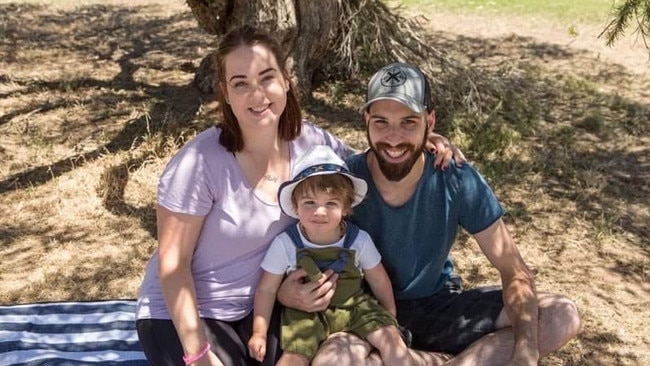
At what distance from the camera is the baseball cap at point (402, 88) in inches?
103

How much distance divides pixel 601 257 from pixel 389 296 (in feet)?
6.90

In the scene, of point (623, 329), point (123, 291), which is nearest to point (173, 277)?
point (123, 291)

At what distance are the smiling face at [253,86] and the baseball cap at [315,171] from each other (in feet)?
0.62

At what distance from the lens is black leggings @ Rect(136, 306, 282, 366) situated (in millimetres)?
2607

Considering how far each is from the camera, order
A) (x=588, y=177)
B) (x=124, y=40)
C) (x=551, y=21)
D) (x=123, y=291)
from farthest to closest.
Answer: (x=551, y=21) < (x=124, y=40) < (x=588, y=177) < (x=123, y=291)

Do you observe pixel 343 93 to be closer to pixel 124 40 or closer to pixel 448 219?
pixel 124 40

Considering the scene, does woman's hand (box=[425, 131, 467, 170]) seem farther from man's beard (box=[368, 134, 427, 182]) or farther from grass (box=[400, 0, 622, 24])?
grass (box=[400, 0, 622, 24])

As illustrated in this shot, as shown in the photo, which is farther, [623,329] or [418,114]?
[623,329]

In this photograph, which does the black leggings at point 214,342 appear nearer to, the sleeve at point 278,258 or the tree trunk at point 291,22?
the sleeve at point 278,258

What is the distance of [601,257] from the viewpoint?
4332 mm

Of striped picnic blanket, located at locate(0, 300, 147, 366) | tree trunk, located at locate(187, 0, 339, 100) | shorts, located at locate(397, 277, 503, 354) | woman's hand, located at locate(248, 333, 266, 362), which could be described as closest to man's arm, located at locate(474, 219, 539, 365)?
shorts, located at locate(397, 277, 503, 354)

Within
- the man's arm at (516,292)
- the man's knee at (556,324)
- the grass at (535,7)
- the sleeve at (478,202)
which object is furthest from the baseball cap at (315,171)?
the grass at (535,7)

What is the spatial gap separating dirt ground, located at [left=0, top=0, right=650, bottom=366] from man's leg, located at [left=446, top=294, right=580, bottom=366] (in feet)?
2.80

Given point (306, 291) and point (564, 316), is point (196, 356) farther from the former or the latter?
point (564, 316)
